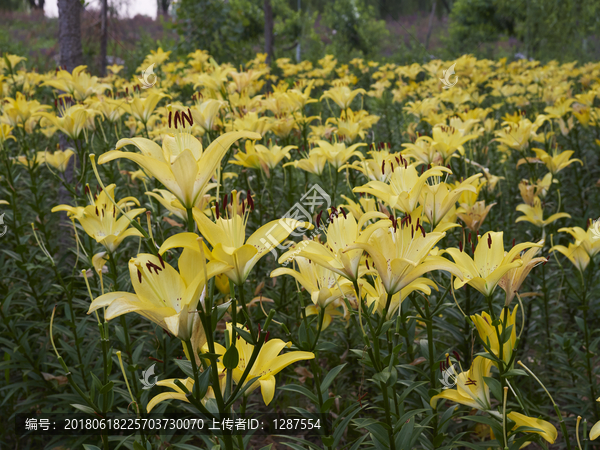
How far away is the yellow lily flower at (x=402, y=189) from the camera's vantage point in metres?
1.38

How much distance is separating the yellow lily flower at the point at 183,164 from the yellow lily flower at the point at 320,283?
13.2 inches

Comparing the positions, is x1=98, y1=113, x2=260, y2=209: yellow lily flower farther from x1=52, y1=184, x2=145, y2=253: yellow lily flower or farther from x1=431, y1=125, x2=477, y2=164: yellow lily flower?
x1=431, y1=125, x2=477, y2=164: yellow lily flower

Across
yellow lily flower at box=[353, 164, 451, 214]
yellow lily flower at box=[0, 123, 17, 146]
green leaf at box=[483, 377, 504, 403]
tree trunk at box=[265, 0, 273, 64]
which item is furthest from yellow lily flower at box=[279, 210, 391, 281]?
tree trunk at box=[265, 0, 273, 64]

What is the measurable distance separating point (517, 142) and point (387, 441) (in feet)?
7.21

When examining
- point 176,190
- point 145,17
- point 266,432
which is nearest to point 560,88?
point 266,432

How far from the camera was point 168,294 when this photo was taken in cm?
97

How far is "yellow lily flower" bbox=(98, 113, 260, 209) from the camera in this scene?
94cm

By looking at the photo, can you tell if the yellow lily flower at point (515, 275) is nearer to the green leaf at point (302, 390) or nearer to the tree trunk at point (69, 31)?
the green leaf at point (302, 390)

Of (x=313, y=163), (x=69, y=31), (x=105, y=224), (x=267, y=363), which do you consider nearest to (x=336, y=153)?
(x=313, y=163)

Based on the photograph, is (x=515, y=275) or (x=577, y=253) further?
(x=577, y=253)

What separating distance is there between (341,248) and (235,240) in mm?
306

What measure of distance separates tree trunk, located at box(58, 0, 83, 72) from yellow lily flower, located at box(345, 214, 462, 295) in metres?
3.90

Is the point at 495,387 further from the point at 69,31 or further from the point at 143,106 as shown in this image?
the point at 69,31

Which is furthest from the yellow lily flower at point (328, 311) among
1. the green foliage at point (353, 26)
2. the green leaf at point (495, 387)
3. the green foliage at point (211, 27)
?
the green foliage at point (353, 26)
